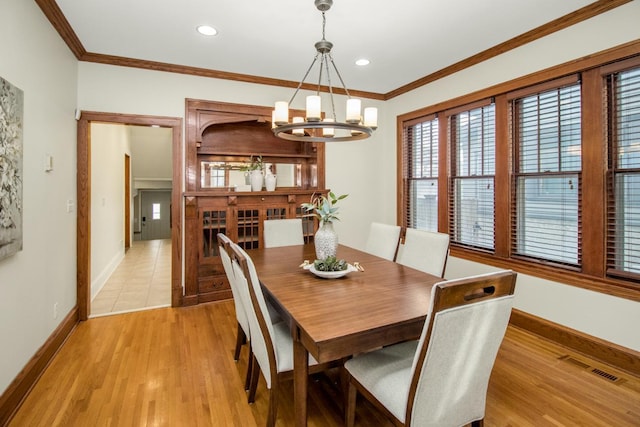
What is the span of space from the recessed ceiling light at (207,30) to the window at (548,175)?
2.85m

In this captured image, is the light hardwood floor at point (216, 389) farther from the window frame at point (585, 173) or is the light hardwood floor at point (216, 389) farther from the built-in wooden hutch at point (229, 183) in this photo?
the built-in wooden hutch at point (229, 183)

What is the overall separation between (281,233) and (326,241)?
1.19m

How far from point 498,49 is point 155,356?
160 inches

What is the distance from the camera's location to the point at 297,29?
114 inches

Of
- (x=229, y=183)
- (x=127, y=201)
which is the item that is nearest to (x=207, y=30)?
(x=229, y=183)

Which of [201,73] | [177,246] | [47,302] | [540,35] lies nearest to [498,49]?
[540,35]

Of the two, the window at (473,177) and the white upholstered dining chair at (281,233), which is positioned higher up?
the window at (473,177)

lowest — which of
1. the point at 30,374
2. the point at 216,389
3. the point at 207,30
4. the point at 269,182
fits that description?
the point at 216,389

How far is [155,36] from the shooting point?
3021 mm

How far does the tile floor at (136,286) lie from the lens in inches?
151

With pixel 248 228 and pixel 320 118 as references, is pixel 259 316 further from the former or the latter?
pixel 248 228

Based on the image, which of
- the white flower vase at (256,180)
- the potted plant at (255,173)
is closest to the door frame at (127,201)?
the potted plant at (255,173)

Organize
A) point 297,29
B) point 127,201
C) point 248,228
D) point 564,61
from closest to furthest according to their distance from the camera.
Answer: point 564,61, point 297,29, point 248,228, point 127,201

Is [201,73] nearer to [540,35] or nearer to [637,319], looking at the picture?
[540,35]
